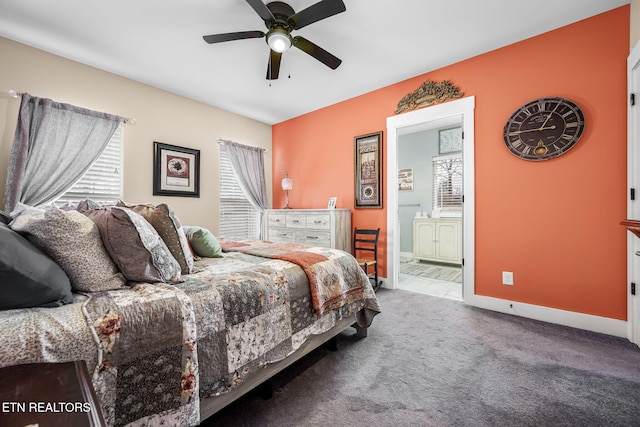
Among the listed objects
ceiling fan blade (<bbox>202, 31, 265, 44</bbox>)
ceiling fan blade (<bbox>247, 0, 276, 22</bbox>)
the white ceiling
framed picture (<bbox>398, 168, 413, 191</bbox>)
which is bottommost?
framed picture (<bbox>398, 168, 413, 191</bbox>)

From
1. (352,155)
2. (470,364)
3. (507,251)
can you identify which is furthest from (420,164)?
(470,364)

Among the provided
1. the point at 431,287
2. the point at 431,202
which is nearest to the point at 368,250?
the point at 431,287

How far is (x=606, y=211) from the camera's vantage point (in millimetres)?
2312

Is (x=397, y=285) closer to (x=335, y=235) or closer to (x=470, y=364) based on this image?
(x=335, y=235)

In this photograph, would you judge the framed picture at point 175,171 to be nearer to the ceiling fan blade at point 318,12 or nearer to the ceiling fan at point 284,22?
the ceiling fan at point 284,22

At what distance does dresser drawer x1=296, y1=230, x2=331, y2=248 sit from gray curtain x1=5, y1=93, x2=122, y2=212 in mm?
2638

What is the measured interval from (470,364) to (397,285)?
73.3 inches

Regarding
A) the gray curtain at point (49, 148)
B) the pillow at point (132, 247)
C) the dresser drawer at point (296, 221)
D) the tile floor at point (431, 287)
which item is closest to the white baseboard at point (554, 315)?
the tile floor at point (431, 287)

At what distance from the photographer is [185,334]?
3.69 ft

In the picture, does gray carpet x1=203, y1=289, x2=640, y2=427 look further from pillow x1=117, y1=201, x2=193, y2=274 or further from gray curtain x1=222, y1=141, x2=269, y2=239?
gray curtain x1=222, y1=141, x2=269, y2=239

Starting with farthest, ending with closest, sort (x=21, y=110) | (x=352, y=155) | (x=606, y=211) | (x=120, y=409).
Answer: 1. (x=352, y=155)
2. (x=21, y=110)
3. (x=606, y=211)
4. (x=120, y=409)

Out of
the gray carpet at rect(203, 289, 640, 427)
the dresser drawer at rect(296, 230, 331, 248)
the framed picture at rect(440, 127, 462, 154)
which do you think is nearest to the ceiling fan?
the dresser drawer at rect(296, 230, 331, 248)

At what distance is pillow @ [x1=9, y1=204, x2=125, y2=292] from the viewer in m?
1.13

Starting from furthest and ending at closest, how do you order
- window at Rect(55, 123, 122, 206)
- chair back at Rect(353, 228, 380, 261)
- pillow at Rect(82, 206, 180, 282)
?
chair back at Rect(353, 228, 380, 261) → window at Rect(55, 123, 122, 206) → pillow at Rect(82, 206, 180, 282)
